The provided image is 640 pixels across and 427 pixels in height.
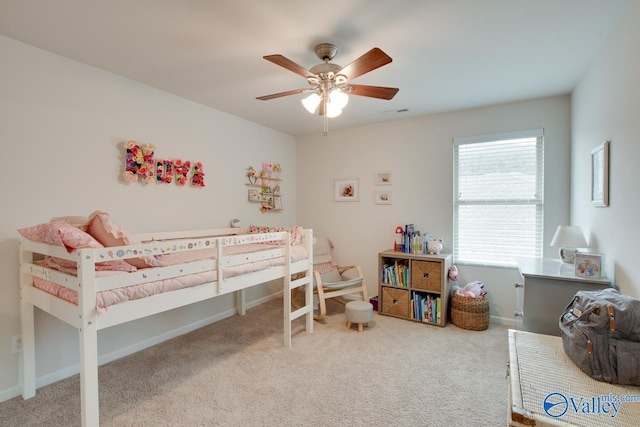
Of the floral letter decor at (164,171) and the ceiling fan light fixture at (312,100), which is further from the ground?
the ceiling fan light fixture at (312,100)

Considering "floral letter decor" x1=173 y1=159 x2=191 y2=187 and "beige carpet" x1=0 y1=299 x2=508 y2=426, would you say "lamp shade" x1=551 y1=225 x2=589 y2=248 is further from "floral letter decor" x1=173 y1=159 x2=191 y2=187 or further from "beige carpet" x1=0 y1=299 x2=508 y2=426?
"floral letter decor" x1=173 y1=159 x2=191 y2=187

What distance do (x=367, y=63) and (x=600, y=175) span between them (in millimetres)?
1779

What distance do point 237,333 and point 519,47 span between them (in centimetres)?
337

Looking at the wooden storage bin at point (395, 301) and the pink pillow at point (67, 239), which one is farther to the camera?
the wooden storage bin at point (395, 301)

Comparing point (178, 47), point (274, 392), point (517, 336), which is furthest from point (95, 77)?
point (517, 336)

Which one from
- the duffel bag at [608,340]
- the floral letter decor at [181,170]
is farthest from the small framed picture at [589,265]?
the floral letter decor at [181,170]

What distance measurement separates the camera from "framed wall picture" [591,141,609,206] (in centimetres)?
192

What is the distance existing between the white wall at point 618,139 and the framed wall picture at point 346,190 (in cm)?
238

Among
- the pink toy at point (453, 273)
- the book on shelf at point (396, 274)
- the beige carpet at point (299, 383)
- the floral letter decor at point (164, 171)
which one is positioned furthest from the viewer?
the book on shelf at point (396, 274)

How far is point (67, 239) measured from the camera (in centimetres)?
157

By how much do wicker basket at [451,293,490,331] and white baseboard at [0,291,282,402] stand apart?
7.93 ft

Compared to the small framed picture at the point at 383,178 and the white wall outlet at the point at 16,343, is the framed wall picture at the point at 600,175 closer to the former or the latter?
the small framed picture at the point at 383,178

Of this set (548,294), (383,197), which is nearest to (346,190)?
(383,197)

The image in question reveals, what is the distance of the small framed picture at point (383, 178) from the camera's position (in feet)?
12.7
